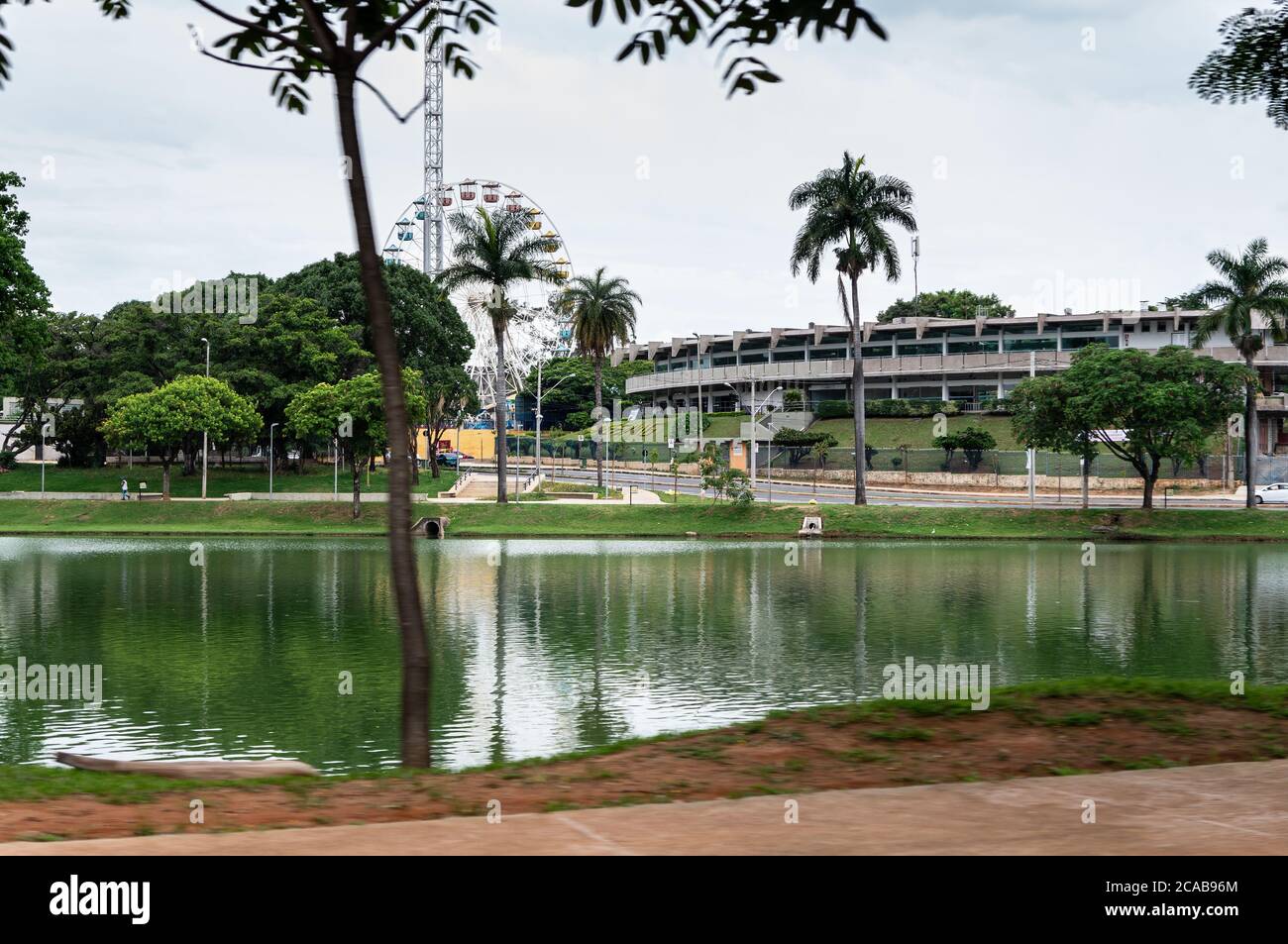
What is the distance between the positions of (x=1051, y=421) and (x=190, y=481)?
54.4m

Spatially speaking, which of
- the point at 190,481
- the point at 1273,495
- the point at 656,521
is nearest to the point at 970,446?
the point at 1273,495

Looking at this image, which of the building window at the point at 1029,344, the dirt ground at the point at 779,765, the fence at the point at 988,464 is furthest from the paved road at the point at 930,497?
the dirt ground at the point at 779,765

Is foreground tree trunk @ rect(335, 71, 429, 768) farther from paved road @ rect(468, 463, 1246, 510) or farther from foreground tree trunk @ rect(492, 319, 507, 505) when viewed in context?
paved road @ rect(468, 463, 1246, 510)

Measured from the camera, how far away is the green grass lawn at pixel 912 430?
99.1 meters

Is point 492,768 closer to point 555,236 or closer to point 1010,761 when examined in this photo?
point 1010,761

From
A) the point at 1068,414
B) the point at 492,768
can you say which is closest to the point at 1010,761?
the point at 492,768

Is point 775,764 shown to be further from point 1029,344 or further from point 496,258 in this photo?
point 1029,344

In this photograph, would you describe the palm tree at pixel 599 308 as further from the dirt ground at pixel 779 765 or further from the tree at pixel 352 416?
the dirt ground at pixel 779 765

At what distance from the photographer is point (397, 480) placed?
1079cm

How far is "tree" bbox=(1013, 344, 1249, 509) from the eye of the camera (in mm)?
61031

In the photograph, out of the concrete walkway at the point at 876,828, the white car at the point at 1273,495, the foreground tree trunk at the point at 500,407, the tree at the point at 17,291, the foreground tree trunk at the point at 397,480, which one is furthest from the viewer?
the white car at the point at 1273,495

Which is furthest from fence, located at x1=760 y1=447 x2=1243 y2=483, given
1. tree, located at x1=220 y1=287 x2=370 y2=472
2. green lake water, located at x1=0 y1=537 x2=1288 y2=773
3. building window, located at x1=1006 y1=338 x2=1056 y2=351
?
green lake water, located at x1=0 y1=537 x2=1288 y2=773

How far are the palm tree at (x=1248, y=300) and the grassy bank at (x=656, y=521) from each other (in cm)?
713

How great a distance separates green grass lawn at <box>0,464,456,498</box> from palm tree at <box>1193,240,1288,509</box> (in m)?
47.3
